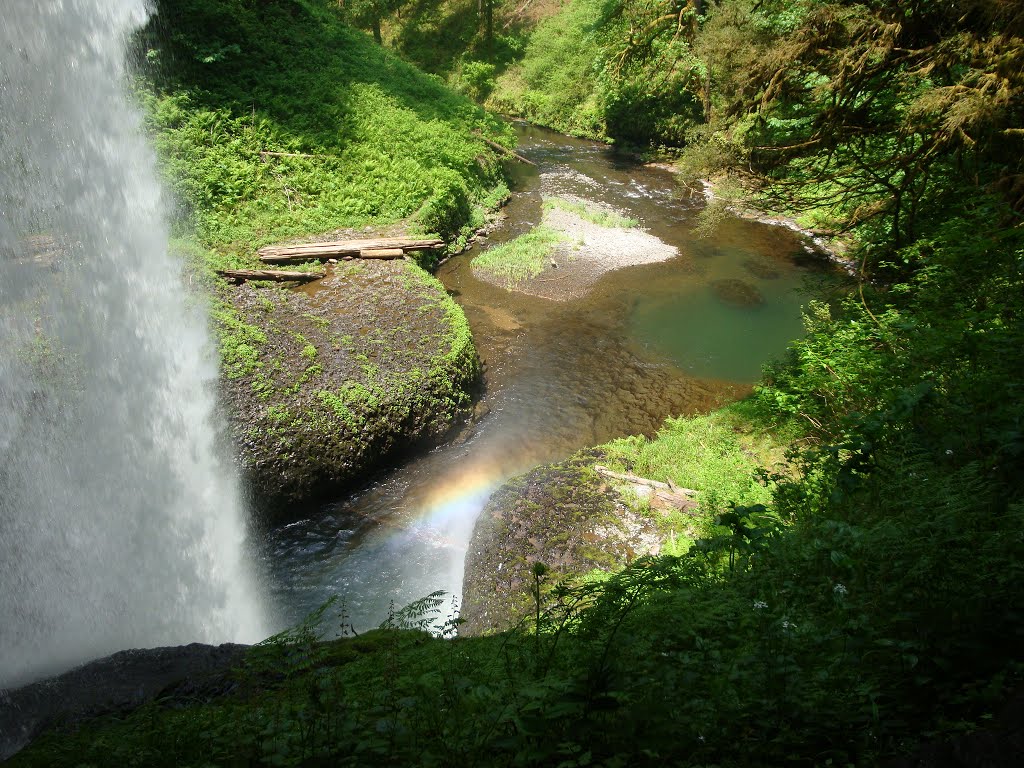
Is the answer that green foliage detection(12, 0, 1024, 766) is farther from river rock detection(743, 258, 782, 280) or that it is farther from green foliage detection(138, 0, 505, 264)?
green foliage detection(138, 0, 505, 264)

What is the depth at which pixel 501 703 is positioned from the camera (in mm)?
2832

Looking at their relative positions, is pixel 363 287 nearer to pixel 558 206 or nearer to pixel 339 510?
pixel 339 510

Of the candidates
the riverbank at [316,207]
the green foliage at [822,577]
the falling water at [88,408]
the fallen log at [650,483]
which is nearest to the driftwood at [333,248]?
the riverbank at [316,207]

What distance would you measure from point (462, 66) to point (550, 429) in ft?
108

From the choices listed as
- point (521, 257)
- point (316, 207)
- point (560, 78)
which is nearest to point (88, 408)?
point (316, 207)

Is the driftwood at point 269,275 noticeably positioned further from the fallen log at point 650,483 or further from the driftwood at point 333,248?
the fallen log at point 650,483

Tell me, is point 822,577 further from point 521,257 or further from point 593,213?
point 593,213

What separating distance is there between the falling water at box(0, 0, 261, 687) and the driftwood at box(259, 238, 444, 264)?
2013mm

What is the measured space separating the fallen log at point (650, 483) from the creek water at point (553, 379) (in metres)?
1.83

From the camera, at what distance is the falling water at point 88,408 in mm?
7500

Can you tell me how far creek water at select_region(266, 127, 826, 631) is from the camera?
8.53 m

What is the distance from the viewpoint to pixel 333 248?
13578mm

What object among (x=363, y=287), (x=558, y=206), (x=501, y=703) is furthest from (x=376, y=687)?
(x=558, y=206)

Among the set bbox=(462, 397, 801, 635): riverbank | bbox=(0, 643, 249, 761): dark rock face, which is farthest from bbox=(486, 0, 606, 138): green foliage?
bbox=(0, 643, 249, 761): dark rock face
